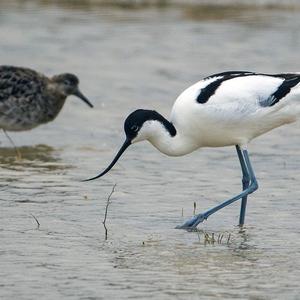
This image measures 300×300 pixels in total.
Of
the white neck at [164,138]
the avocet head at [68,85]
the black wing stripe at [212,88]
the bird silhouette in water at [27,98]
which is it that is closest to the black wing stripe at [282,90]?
the black wing stripe at [212,88]

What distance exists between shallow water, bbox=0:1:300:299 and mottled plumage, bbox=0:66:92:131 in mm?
203

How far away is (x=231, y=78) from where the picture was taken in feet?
26.5

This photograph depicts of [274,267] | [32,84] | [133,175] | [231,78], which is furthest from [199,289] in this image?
[32,84]

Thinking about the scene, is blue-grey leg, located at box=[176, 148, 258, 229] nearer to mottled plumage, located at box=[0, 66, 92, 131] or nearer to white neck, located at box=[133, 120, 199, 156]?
white neck, located at box=[133, 120, 199, 156]

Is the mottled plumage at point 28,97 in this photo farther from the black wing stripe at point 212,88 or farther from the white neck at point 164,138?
the black wing stripe at point 212,88

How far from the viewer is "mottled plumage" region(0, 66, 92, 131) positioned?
11.2 meters

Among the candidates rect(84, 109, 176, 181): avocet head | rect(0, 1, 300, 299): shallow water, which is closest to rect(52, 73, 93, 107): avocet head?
rect(0, 1, 300, 299): shallow water

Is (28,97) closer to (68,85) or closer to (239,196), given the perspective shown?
(68,85)

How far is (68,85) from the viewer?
475 inches

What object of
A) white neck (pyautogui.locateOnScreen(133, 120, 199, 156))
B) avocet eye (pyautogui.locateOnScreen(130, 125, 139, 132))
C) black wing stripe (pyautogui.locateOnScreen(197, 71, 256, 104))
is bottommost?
white neck (pyautogui.locateOnScreen(133, 120, 199, 156))

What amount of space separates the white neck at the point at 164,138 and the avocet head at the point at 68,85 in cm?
404

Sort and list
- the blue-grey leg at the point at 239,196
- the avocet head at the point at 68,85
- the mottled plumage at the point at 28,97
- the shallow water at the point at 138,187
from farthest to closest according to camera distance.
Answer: the avocet head at the point at 68,85 < the mottled plumage at the point at 28,97 < the blue-grey leg at the point at 239,196 < the shallow water at the point at 138,187

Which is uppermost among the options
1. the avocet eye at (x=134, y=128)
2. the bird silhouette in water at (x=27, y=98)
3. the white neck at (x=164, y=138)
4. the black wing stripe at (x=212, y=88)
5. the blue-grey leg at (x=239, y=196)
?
the black wing stripe at (x=212, y=88)

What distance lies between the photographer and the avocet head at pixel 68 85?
12.0 m
